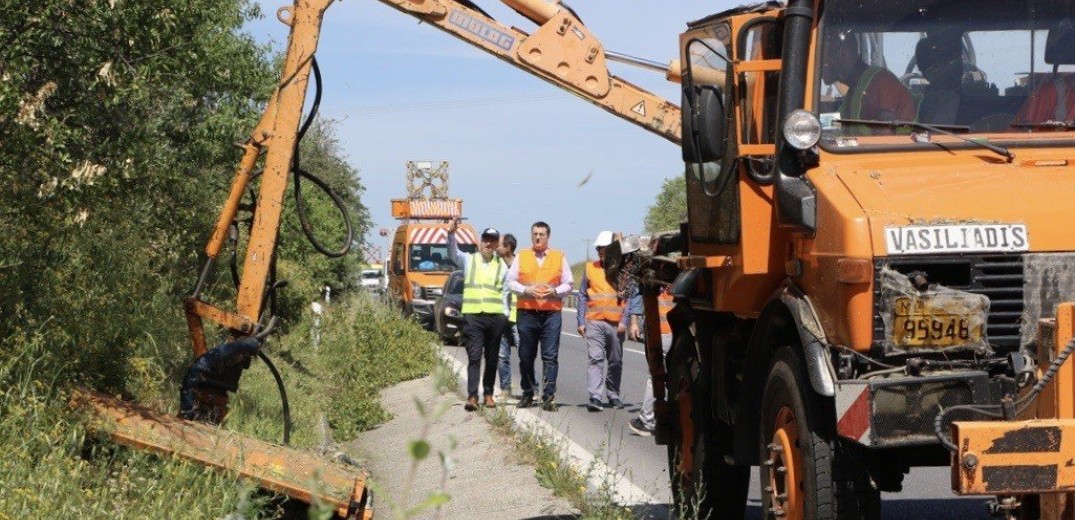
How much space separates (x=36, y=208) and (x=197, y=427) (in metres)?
1.70

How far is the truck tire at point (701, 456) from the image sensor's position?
8812mm

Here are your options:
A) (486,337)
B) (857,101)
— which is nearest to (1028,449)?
(857,101)

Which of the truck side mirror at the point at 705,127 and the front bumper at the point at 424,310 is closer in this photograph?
the truck side mirror at the point at 705,127

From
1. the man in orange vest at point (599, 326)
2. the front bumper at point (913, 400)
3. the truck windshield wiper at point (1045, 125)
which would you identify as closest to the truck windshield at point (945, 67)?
the truck windshield wiper at point (1045, 125)

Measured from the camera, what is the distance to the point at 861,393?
5820 mm

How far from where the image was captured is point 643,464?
12266 mm

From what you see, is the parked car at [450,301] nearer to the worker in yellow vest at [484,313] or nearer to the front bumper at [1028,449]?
the worker in yellow vest at [484,313]

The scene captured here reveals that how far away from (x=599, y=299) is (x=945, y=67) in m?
9.30

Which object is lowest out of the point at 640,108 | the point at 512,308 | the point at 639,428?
the point at 639,428

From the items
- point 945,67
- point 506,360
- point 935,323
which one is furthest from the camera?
point 506,360

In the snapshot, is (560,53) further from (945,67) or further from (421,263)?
(421,263)

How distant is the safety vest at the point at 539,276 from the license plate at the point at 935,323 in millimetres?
10199

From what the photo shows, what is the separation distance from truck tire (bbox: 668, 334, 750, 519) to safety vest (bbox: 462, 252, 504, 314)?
6.42 m

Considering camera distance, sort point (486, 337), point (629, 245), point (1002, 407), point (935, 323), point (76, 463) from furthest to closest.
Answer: point (486, 337) < point (629, 245) < point (76, 463) < point (935, 323) < point (1002, 407)
